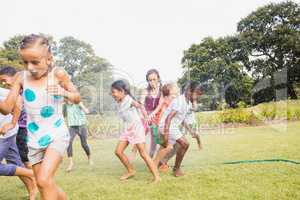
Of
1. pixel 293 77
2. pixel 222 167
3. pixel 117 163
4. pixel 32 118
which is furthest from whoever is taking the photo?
pixel 293 77

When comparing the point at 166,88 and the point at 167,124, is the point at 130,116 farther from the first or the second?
the point at 166,88

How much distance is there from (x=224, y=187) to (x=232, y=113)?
1207 centimetres

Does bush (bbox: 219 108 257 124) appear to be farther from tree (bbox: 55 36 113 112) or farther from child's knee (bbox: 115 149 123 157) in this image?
tree (bbox: 55 36 113 112)

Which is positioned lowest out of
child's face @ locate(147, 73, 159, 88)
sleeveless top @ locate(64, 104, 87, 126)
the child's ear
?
sleeveless top @ locate(64, 104, 87, 126)

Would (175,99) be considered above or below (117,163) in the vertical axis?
above

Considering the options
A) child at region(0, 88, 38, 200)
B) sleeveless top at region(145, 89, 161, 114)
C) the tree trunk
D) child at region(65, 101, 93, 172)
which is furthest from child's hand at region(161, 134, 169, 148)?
the tree trunk

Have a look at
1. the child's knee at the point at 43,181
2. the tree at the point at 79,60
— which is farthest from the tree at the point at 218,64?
the child's knee at the point at 43,181

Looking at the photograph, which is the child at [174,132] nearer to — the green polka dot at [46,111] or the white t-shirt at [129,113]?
the white t-shirt at [129,113]

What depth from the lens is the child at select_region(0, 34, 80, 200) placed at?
11.0 ft

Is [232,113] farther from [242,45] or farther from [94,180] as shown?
[242,45]

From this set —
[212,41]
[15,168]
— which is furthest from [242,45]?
[15,168]

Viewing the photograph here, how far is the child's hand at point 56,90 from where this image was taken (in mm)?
3355

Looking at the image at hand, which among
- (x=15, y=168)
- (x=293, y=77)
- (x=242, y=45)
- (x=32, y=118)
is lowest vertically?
(x=15, y=168)

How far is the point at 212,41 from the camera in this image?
43.7 m
